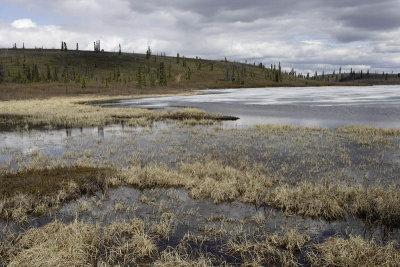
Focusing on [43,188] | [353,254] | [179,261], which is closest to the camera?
[179,261]

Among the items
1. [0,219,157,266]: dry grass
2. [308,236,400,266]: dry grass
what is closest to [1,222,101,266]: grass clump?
[0,219,157,266]: dry grass

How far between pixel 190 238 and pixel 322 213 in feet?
14.1

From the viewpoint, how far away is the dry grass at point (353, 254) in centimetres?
609

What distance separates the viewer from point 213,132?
2228cm

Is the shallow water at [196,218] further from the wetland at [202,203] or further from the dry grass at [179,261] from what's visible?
the dry grass at [179,261]

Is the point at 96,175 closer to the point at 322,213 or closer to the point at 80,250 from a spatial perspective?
the point at 80,250

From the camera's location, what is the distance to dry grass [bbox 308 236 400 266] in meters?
6.09

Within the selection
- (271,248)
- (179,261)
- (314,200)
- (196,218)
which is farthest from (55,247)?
(314,200)

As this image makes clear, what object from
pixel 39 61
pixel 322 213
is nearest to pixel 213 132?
pixel 322 213

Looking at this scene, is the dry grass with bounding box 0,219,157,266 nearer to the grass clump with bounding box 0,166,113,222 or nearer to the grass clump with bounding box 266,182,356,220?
the grass clump with bounding box 0,166,113,222

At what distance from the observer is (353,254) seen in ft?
20.8

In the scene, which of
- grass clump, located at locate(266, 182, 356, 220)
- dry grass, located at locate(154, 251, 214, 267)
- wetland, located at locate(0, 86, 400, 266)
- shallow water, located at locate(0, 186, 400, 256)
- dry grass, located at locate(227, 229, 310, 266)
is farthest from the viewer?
grass clump, located at locate(266, 182, 356, 220)

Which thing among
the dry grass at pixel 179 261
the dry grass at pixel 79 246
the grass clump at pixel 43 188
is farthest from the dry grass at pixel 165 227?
the grass clump at pixel 43 188

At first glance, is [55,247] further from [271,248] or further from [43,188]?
[271,248]
